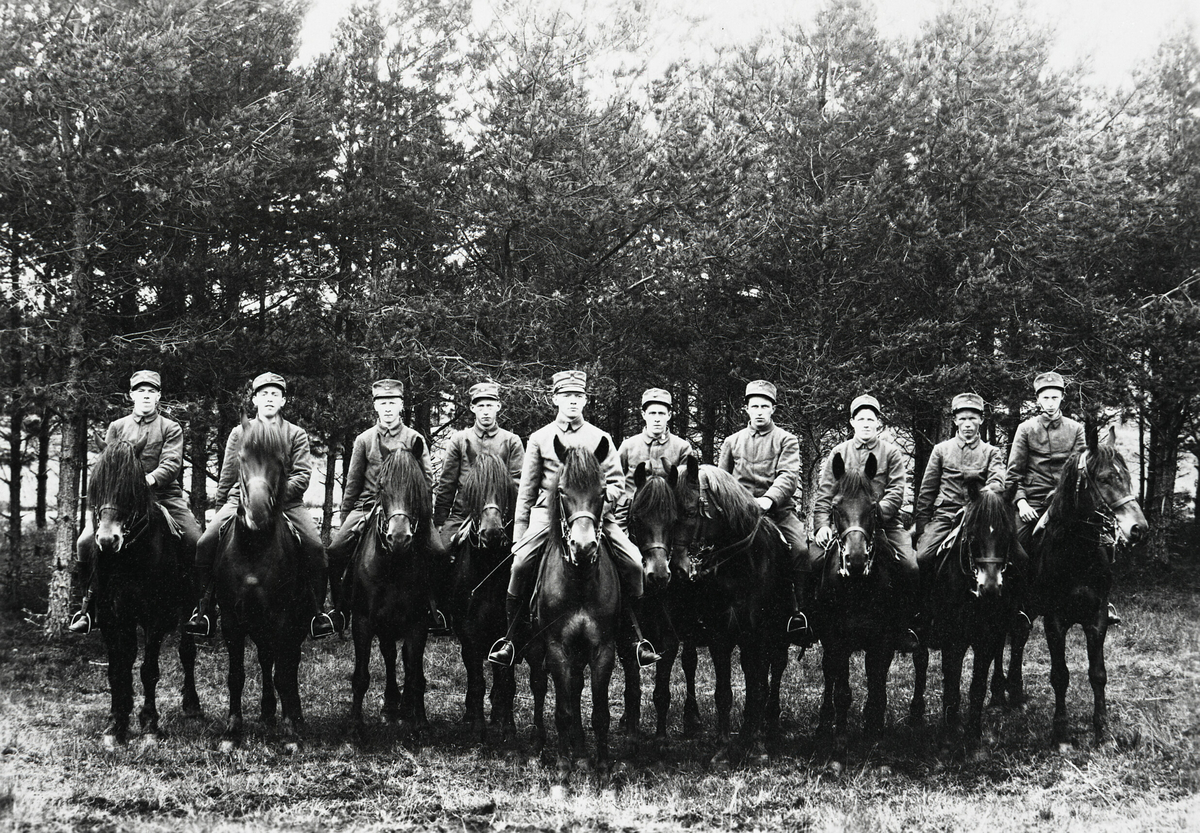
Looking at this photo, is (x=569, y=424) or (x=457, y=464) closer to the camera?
(x=569, y=424)

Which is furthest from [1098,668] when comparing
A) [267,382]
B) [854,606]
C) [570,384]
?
[267,382]

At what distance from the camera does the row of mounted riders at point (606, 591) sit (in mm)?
6297

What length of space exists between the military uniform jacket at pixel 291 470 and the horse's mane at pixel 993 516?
5350 millimetres

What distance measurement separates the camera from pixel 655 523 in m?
5.94

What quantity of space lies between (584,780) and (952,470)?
180 inches

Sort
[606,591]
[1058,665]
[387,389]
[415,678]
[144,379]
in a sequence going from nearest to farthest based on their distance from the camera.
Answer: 1. [606,591]
2. [1058,665]
3. [415,678]
4. [144,379]
5. [387,389]

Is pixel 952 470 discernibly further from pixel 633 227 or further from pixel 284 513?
pixel 633 227

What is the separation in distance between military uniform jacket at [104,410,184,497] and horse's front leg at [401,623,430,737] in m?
2.65

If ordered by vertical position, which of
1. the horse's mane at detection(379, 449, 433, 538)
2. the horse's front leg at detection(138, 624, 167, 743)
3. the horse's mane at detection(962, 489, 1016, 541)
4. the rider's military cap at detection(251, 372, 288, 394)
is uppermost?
the rider's military cap at detection(251, 372, 288, 394)

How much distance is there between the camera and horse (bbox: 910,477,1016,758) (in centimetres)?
661

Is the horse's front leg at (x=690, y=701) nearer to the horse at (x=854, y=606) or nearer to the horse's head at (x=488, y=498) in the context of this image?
the horse at (x=854, y=606)

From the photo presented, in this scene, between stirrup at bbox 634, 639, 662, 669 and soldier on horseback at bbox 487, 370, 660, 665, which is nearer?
stirrup at bbox 634, 639, 662, 669

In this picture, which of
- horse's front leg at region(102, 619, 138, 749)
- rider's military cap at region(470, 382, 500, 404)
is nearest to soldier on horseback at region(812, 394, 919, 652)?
rider's military cap at region(470, 382, 500, 404)

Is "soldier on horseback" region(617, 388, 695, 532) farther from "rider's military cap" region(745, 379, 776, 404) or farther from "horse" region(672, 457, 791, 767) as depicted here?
"horse" region(672, 457, 791, 767)
